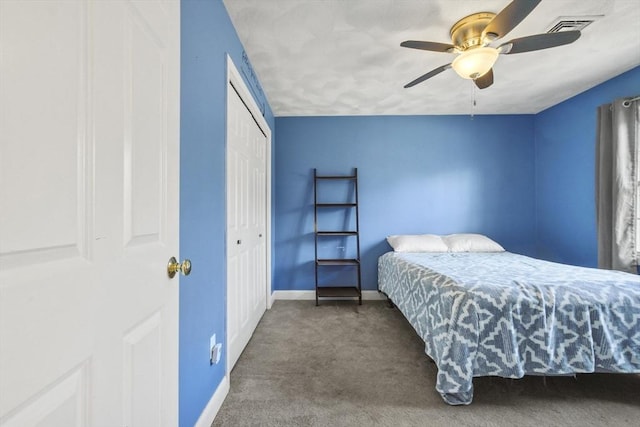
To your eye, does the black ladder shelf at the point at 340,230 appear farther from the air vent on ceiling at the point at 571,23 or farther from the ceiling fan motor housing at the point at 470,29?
the air vent on ceiling at the point at 571,23

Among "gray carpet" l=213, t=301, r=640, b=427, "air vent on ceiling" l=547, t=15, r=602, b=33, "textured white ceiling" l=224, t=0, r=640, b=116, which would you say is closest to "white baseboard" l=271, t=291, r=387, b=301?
"gray carpet" l=213, t=301, r=640, b=427

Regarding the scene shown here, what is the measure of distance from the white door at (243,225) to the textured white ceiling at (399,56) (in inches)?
20.5

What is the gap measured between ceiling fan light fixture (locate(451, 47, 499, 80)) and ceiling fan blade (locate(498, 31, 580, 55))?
0.06 metres

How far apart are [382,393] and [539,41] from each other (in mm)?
2315

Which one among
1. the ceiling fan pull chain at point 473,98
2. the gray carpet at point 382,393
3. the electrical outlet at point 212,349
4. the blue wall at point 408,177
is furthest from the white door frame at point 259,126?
the ceiling fan pull chain at point 473,98

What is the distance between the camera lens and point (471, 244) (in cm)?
327

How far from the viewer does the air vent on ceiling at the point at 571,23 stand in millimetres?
1824

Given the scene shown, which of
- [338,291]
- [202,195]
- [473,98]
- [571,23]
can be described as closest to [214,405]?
[202,195]

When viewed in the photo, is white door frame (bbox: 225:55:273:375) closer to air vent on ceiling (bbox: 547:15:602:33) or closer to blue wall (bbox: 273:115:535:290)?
blue wall (bbox: 273:115:535:290)

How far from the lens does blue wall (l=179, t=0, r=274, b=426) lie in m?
1.21

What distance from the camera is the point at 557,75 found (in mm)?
2605
